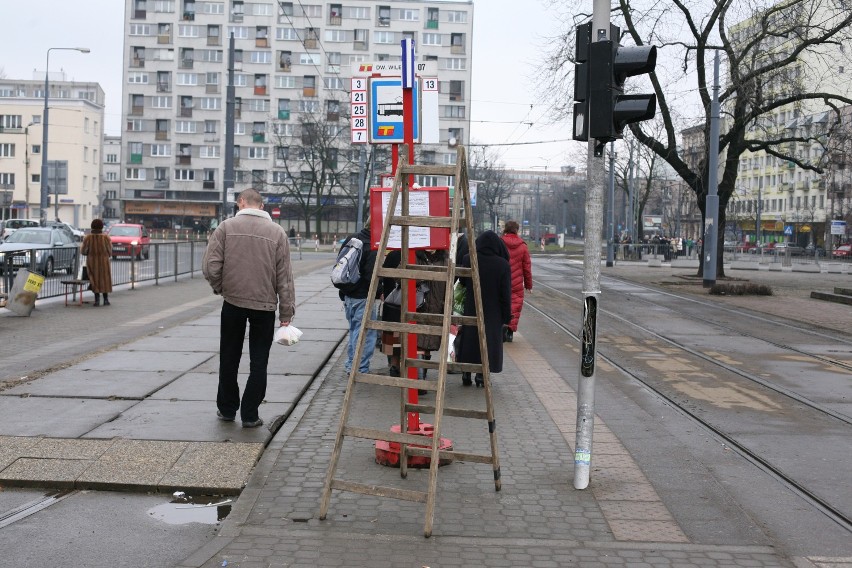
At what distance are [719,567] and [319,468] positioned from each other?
267 cm

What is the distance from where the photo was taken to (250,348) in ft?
23.8

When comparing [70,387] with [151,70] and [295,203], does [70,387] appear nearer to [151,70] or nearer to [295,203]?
[295,203]

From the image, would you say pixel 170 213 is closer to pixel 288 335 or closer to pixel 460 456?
pixel 288 335

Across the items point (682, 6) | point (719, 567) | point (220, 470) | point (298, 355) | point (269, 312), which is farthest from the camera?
point (682, 6)

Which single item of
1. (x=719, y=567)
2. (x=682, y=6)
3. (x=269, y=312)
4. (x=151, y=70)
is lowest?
(x=719, y=567)

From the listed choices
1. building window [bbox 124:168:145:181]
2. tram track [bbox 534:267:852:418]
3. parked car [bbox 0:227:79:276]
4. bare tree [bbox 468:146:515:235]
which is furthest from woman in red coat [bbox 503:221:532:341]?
building window [bbox 124:168:145:181]

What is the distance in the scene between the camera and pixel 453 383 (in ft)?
33.2

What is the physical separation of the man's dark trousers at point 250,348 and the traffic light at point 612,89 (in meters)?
2.89

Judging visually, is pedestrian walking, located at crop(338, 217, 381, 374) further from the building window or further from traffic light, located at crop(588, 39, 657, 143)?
the building window

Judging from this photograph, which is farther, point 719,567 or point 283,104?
point 283,104

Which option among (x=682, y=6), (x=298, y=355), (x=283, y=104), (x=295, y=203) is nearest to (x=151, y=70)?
(x=283, y=104)

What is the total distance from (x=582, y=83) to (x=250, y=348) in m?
3.15

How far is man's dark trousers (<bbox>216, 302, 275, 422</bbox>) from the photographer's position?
281 inches

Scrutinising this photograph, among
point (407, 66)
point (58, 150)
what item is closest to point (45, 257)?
point (407, 66)
